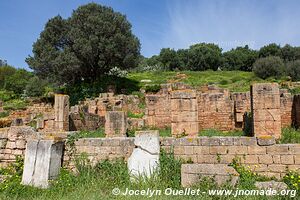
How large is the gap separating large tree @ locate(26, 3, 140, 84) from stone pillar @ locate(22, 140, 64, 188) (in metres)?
25.8

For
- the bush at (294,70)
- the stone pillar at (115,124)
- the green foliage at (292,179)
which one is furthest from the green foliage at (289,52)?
the green foliage at (292,179)

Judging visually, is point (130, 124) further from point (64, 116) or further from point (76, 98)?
point (76, 98)

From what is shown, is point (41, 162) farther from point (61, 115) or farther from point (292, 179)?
point (61, 115)

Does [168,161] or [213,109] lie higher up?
[213,109]

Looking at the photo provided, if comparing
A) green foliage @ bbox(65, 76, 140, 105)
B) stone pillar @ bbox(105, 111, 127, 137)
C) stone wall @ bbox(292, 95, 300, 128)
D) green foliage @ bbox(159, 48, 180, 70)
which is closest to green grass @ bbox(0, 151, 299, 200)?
stone pillar @ bbox(105, 111, 127, 137)

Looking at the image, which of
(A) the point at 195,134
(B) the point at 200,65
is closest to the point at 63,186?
(A) the point at 195,134

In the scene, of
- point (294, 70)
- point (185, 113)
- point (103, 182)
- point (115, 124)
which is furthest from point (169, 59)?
point (103, 182)

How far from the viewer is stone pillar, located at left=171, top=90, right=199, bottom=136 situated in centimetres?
934

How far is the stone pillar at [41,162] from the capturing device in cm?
745

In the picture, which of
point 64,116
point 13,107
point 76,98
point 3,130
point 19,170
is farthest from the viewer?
point 76,98

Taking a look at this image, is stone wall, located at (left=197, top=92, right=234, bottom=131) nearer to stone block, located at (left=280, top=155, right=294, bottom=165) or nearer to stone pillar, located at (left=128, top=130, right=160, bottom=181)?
stone block, located at (left=280, top=155, right=294, bottom=165)

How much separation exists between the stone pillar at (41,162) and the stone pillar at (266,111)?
6.07 m

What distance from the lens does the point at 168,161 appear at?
746 centimetres

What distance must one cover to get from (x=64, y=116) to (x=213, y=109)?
309 inches
